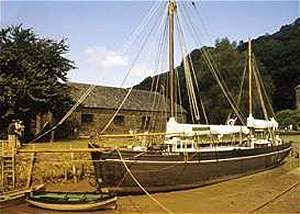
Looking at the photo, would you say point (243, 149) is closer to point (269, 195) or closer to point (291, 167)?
point (269, 195)

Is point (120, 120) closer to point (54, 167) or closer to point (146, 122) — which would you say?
point (146, 122)

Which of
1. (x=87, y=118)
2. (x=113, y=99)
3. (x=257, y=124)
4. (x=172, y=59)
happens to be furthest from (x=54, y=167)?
(x=113, y=99)

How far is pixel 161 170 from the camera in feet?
62.5

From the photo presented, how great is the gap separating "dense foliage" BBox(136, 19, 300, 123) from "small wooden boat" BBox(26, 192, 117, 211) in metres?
18.9

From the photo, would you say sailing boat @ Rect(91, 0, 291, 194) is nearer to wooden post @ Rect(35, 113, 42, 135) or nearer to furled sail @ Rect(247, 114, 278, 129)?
furled sail @ Rect(247, 114, 278, 129)

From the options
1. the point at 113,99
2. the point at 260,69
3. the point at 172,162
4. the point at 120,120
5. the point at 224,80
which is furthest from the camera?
the point at 260,69

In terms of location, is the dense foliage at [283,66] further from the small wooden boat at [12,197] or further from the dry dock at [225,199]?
the small wooden boat at [12,197]

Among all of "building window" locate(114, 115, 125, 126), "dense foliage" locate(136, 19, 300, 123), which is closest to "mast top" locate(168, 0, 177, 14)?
"dense foliage" locate(136, 19, 300, 123)

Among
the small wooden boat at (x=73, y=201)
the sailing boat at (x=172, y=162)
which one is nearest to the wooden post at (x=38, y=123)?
the sailing boat at (x=172, y=162)

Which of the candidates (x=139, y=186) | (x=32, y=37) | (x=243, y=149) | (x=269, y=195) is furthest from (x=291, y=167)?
(x=32, y=37)

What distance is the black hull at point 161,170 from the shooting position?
18.4m

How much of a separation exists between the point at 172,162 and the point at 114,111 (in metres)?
23.9

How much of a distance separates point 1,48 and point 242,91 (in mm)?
30282

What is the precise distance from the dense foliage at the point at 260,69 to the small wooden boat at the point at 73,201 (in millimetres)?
18925
